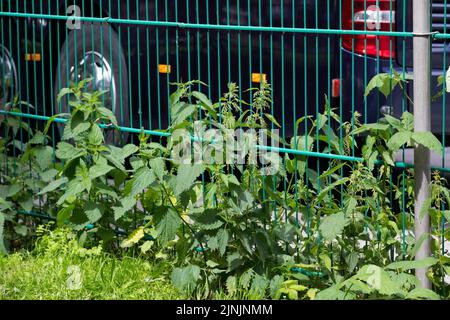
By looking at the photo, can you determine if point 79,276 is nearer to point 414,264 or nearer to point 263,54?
point 414,264

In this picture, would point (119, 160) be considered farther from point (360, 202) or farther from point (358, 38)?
point (358, 38)

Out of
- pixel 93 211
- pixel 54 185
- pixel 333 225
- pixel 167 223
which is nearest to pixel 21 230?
pixel 54 185

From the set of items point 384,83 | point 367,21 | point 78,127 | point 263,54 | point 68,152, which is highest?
point 367,21

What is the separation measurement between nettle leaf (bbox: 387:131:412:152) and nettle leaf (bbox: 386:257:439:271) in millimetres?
496

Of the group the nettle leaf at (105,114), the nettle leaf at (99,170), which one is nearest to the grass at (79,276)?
the nettle leaf at (99,170)

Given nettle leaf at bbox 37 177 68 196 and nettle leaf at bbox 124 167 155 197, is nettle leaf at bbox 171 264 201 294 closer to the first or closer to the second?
nettle leaf at bbox 124 167 155 197

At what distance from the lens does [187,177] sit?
5.61 m

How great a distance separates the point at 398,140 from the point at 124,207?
5.10 ft

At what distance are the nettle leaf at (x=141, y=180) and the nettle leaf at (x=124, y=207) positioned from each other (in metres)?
0.21

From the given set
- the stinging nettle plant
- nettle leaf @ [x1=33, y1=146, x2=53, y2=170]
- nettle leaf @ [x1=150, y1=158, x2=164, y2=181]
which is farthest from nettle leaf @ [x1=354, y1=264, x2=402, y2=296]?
nettle leaf @ [x1=33, y1=146, x2=53, y2=170]

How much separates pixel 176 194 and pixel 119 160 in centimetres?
73

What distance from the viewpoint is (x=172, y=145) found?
5840mm
